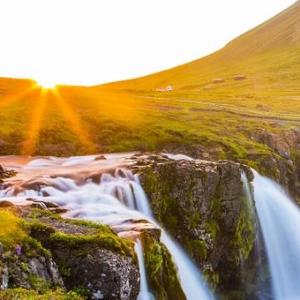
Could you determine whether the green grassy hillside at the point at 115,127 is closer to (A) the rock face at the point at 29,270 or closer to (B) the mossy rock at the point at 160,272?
(B) the mossy rock at the point at 160,272

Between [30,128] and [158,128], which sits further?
[158,128]

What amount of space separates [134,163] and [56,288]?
829 inches

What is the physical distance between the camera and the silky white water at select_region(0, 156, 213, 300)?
2428 cm

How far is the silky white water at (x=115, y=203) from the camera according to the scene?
2428 cm

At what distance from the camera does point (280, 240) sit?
124 feet

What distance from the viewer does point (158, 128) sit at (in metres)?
59.8

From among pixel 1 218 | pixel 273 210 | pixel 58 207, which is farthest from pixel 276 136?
pixel 1 218

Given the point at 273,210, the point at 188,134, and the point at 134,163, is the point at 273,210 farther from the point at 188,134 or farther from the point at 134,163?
the point at 188,134

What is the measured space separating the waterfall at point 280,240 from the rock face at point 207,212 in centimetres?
266

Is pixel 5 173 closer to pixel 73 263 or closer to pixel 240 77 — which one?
pixel 73 263

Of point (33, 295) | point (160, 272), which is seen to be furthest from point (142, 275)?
point (33, 295)

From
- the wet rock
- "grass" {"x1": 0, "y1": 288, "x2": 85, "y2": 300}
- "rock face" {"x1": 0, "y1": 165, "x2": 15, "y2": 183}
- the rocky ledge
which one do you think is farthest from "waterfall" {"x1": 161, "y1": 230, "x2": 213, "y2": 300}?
"rock face" {"x1": 0, "y1": 165, "x2": 15, "y2": 183}

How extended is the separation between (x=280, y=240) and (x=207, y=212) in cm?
772

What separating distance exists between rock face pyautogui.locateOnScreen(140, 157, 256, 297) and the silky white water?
3.65ft
